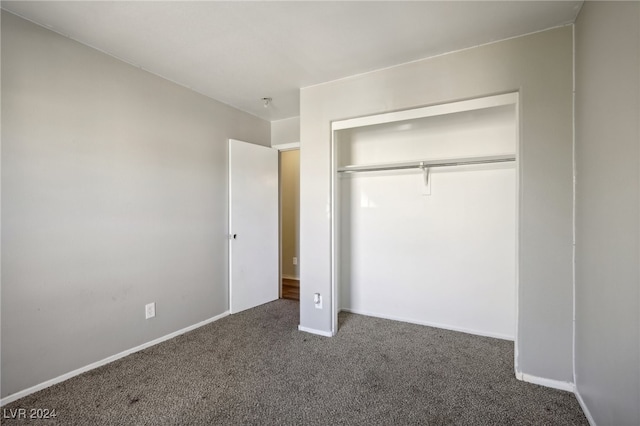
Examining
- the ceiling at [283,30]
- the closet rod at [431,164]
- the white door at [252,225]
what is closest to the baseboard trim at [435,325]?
the white door at [252,225]

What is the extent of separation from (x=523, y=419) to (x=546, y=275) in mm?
871

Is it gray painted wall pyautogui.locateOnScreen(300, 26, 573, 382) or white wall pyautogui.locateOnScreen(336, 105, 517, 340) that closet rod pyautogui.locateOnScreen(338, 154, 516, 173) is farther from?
gray painted wall pyautogui.locateOnScreen(300, 26, 573, 382)

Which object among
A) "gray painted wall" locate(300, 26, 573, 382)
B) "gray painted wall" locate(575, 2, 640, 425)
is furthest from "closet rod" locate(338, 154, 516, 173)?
"gray painted wall" locate(575, 2, 640, 425)

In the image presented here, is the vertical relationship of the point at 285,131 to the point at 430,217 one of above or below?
above

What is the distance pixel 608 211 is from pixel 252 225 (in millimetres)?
3122

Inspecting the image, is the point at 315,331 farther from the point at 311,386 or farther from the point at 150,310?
the point at 150,310

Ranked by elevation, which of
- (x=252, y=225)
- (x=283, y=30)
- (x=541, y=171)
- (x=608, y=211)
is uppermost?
(x=283, y=30)

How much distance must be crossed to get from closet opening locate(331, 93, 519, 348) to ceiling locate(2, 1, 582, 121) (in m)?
0.48

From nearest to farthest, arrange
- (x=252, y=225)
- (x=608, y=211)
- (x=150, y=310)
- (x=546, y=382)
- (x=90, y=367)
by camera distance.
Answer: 1. (x=608, y=211)
2. (x=546, y=382)
3. (x=90, y=367)
4. (x=150, y=310)
5. (x=252, y=225)

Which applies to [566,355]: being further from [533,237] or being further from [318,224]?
[318,224]

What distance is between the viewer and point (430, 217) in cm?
300

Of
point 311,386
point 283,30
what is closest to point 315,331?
point 311,386

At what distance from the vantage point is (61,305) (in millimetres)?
2049

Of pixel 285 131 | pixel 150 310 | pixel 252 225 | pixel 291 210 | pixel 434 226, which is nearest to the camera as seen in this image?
pixel 150 310
